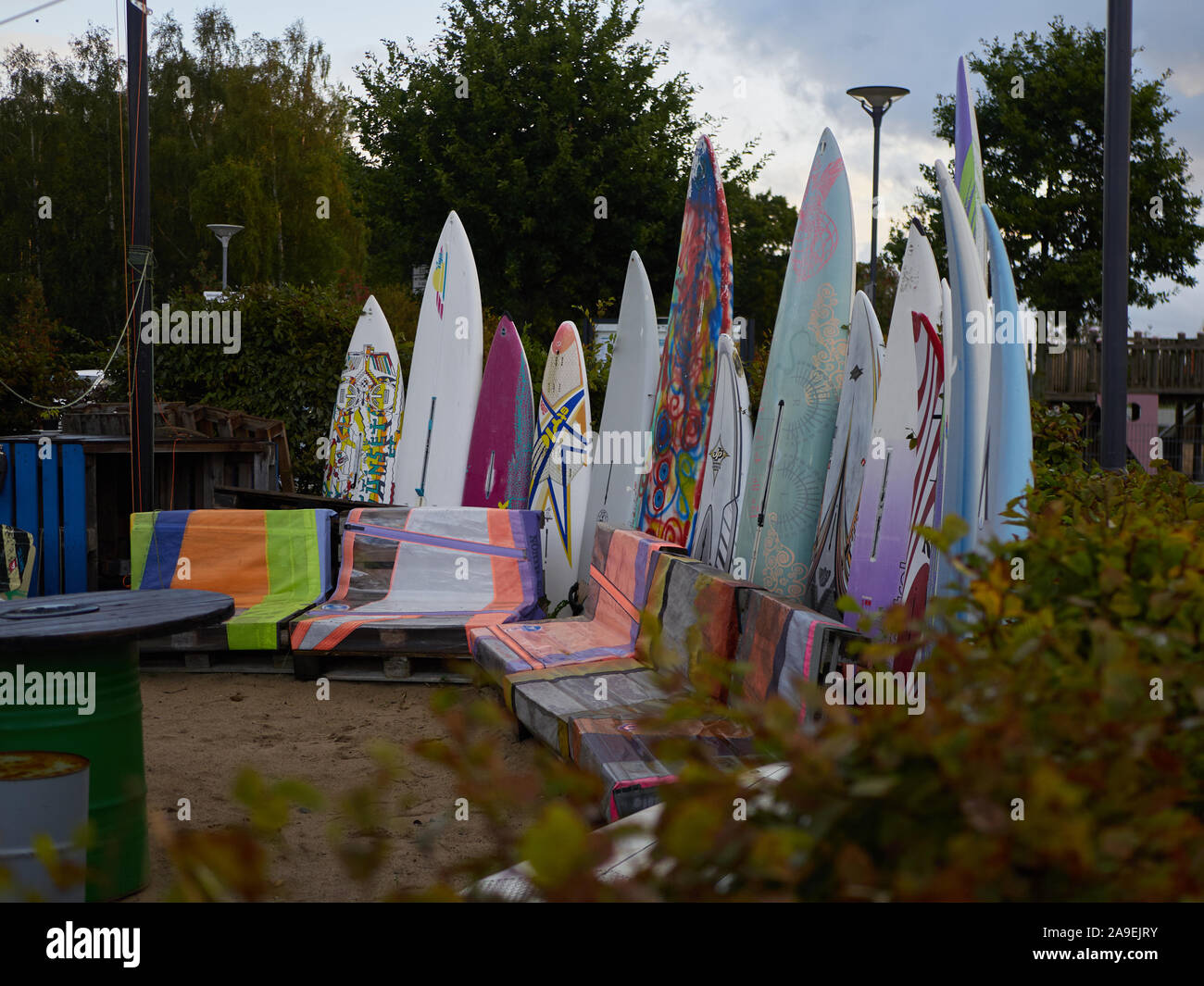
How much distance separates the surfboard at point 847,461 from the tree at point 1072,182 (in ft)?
55.5

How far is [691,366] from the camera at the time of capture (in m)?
6.41

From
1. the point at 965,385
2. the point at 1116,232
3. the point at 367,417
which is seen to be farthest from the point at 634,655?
the point at 367,417

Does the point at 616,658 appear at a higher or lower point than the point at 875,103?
lower

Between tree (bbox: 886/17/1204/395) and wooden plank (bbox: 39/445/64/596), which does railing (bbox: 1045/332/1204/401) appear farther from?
wooden plank (bbox: 39/445/64/596)

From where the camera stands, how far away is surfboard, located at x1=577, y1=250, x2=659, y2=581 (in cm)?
685

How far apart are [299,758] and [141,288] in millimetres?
3355

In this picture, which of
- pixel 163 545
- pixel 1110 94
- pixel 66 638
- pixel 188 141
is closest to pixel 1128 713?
pixel 66 638

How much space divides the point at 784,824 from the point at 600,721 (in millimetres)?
2926

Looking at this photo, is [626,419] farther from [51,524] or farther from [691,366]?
[51,524]

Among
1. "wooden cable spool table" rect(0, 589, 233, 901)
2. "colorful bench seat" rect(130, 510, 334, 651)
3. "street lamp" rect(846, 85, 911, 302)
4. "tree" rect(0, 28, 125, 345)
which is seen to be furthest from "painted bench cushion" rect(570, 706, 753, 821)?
"tree" rect(0, 28, 125, 345)

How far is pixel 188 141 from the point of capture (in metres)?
28.7

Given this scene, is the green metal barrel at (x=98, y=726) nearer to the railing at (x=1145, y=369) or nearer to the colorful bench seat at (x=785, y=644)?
the colorful bench seat at (x=785, y=644)

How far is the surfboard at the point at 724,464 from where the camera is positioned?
558 centimetres
